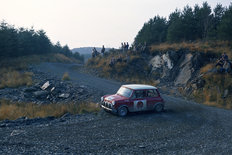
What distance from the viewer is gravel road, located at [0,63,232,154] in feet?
23.4

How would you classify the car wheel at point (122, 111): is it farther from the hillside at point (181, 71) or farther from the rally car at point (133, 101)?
the hillside at point (181, 71)

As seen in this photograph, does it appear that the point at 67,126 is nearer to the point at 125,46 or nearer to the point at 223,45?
the point at 223,45

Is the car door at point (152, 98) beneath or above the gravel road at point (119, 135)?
above

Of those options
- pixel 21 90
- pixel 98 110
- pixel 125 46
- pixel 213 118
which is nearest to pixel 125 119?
pixel 98 110

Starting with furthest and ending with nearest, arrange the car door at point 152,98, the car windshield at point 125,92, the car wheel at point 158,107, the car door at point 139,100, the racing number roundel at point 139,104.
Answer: the car wheel at point 158,107, the car door at point 152,98, the car windshield at point 125,92, the racing number roundel at point 139,104, the car door at point 139,100

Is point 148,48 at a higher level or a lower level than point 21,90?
higher

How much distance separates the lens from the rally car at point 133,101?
37.4ft

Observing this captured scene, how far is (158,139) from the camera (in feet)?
Result: 27.3

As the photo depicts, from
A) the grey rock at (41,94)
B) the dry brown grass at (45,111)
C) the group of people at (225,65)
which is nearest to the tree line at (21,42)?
the grey rock at (41,94)

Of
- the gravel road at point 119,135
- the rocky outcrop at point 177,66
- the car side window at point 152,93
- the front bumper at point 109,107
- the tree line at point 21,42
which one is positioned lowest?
the gravel road at point 119,135

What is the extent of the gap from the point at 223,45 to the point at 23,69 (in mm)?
29668

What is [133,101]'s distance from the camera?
11.8 meters

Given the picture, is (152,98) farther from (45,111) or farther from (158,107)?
(45,111)

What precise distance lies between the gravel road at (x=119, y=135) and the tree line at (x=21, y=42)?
111 ft
